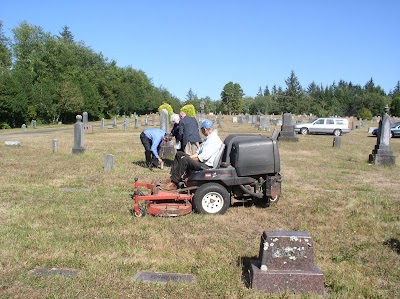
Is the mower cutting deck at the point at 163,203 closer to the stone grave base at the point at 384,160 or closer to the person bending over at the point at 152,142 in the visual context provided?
the person bending over at the point at 152,142

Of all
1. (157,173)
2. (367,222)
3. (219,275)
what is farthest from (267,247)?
(157,173)

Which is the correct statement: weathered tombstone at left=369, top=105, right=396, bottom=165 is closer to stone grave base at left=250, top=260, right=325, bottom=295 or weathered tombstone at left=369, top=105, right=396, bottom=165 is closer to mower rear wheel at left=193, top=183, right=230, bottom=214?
mower rear wheel at left=193, top=183, right=230, bottom=214

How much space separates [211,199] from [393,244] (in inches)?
117

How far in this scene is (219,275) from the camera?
4.59 metres

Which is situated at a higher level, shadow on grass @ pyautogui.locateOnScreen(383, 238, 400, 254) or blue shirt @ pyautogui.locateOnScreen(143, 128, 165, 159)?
blue shirt @ pyautogui.locateOnScreen(143, 128, 165, 159)

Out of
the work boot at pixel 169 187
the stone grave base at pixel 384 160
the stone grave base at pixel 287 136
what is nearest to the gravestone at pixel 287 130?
the stone grave base at pixel 287 136

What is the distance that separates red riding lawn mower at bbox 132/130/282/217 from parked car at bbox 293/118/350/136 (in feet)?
90.2

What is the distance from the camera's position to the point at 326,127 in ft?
114

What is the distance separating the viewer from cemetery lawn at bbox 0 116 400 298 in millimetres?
4297

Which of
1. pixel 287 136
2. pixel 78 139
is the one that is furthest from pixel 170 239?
pixel 287 136

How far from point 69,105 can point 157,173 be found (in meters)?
44.3

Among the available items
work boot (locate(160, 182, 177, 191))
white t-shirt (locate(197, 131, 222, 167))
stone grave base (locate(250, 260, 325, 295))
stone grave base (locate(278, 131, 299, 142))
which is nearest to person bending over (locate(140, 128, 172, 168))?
work boot (locate(160, 182, 177, 191))

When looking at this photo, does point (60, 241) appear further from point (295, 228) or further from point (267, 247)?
point (295, 228)

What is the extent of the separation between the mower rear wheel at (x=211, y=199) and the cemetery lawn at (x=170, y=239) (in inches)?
7.7
